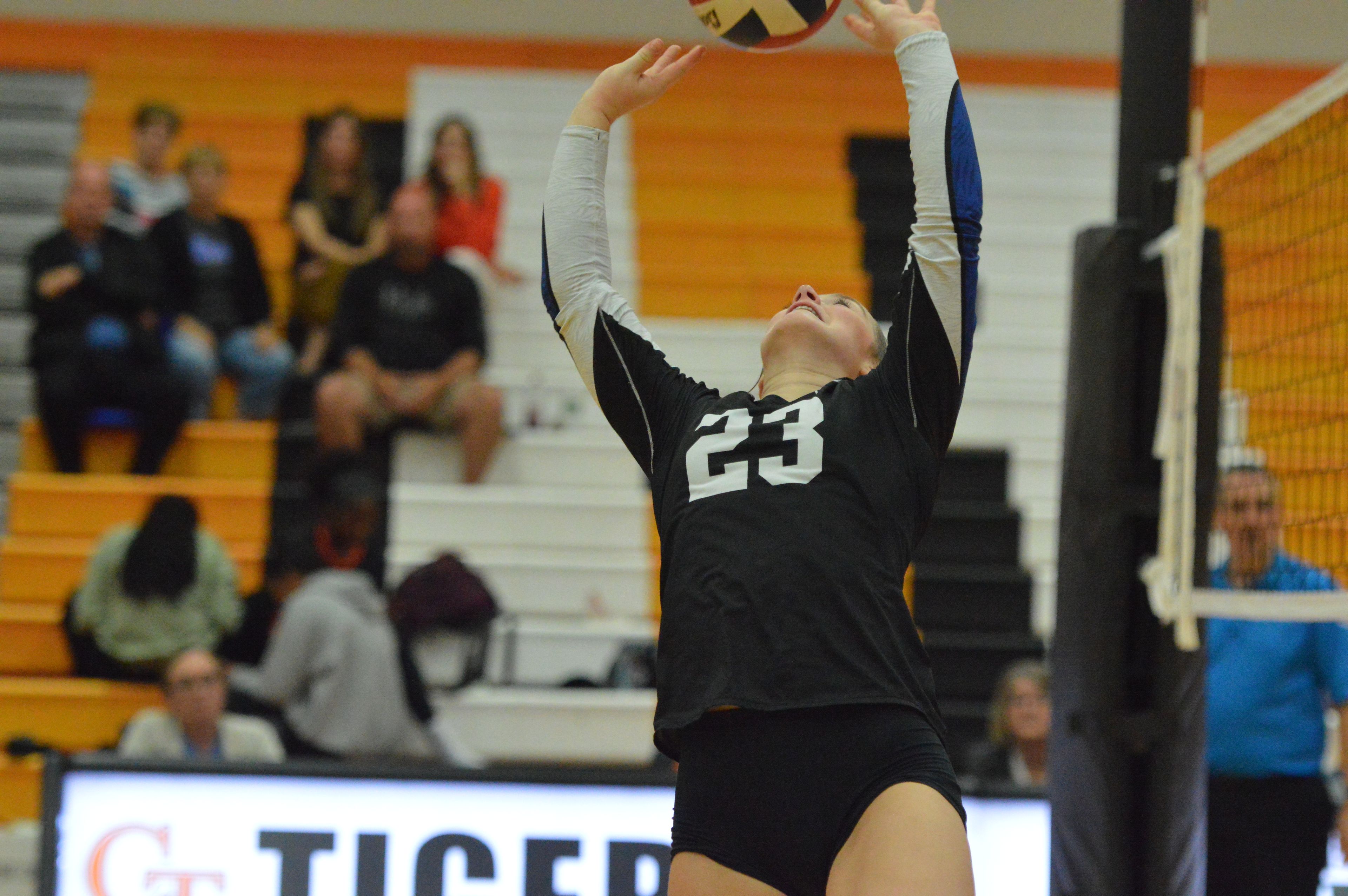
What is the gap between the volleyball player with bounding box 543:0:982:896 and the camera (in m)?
2.26

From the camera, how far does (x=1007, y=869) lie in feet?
13.6

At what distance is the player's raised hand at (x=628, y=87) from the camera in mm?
2824

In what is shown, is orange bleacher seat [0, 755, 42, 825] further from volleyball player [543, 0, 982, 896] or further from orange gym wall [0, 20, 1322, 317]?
volleyball player [543, 0, 982, 896]

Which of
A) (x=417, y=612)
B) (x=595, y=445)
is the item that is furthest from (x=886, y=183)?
(x=417, y=612)

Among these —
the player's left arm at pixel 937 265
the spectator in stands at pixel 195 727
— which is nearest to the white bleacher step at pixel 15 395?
the spectator in stands at pixel 195 727

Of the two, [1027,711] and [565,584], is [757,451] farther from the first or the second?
[565,584]

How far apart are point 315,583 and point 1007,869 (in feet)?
11.2

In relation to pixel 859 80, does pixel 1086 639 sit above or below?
below

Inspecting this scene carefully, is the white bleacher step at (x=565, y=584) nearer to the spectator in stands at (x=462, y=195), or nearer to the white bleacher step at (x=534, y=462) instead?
the white bleacher step at (x=534, y=462)

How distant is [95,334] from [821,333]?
6225mm

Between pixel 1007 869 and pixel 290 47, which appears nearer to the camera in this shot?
pixel 1007 869

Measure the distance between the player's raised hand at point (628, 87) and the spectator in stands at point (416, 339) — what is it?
5.29m

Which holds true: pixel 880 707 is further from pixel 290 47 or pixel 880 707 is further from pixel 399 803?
pixel 290 47

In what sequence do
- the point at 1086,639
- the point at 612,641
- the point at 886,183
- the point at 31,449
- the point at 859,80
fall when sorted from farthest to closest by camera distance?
the point at 859,80, the point at 886,183, the point at 31,449, the point at 612,641, the point at 1086,639
